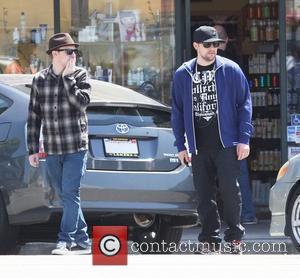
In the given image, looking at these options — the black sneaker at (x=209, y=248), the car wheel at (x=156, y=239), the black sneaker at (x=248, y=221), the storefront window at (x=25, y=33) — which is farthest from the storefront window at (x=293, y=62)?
the black sneaker at (x=209, y=248)

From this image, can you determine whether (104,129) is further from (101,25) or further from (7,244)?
(101,25)

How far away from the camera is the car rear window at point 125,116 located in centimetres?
747

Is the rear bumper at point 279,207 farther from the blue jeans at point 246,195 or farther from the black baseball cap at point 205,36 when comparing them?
the blue jeans at point 246,195

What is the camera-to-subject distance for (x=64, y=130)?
7176 mm

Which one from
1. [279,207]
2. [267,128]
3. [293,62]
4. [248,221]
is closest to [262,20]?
[293,62]

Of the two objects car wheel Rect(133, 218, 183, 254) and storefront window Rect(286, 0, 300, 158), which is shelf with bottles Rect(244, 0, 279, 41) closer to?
storefront window Rect(286, 0, 300, 158)

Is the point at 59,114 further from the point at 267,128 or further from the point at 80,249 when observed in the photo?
the point at 267,128

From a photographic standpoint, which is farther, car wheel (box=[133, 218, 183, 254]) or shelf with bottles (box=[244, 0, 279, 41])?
shelf with bottles (box=[244, 0, 279, 41])

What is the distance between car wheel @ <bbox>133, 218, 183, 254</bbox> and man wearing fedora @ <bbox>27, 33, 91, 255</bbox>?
2.80ft

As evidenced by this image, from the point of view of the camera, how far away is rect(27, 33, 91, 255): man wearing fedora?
7133mm

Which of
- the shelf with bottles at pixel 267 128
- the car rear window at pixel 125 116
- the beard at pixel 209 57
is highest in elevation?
the beard at pixel 209 57

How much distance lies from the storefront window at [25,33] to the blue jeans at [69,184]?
4.15 m

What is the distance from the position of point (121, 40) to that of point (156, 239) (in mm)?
3829

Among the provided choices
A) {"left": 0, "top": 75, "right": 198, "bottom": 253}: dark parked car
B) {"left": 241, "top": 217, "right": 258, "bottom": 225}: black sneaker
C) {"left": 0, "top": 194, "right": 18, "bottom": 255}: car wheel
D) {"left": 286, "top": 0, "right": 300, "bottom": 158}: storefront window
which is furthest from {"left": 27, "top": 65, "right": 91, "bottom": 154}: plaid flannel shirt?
{"left": 286, "top": 0, "right": 300, "bottom": 158}: storefront window
